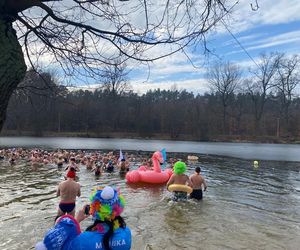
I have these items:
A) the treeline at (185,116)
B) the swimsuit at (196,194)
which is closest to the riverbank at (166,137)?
the treeline at (185,116)

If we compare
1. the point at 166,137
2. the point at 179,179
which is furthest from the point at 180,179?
the point at 166,137

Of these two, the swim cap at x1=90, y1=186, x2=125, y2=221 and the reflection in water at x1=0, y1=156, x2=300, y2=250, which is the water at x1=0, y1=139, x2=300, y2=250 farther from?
the swim cap at x1=90, y1=186, x2=125, y2=221

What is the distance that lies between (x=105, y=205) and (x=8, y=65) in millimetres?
1488

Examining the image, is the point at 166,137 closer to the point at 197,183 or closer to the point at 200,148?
the point at 200,148

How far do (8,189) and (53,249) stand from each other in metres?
11.6

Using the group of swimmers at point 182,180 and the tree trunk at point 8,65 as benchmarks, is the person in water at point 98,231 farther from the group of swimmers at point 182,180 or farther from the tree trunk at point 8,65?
the group of swimmers at point 182,180

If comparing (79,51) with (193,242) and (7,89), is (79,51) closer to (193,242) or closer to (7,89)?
(7,89)

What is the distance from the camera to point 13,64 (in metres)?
2.58

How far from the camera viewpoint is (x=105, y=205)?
11.1 feet

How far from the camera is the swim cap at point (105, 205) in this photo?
132 inches

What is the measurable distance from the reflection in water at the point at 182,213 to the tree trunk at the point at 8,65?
5495mm

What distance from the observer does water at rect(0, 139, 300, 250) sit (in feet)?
26.3

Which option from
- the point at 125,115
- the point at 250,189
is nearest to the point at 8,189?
the point at 250,189

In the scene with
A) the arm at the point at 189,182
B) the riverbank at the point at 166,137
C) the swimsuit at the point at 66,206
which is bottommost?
the swimsuit at the point at 66,206
